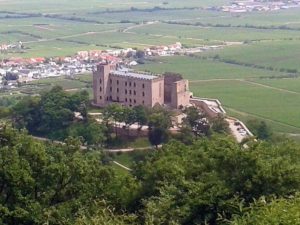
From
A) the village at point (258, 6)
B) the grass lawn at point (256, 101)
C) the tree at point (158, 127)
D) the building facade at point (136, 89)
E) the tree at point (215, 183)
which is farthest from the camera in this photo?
the village at point (258, 6)

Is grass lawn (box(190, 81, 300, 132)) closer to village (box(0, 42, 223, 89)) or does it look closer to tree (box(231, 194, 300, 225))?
village (box(0, 42, 223, 89))

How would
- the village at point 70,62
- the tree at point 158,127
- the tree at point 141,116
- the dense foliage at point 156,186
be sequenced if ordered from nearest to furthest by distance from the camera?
the dense foliage at point 156,186
the tree at point 158,127
the tree at point 141,116
the village at point 70,62

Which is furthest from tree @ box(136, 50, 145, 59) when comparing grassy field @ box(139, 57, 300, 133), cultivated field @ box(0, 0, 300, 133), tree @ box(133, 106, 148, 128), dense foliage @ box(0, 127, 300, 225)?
dense foliage @ box(0, 127, 300, 225)

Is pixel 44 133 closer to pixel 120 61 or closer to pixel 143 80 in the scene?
pixel 143 80

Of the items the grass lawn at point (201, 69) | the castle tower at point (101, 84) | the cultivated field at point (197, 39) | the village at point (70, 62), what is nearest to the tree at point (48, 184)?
the castle tower at point (101, 84)

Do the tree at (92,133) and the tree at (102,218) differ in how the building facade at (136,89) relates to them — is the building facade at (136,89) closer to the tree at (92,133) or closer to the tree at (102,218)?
the tree at (92,133)

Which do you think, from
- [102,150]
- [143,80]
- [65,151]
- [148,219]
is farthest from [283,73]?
[148,219]
